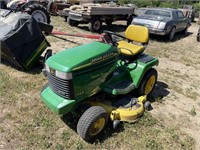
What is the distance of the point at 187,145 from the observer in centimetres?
361

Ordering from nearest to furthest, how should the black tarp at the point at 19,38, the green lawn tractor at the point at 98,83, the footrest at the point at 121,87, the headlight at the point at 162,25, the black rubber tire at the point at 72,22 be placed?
the green lawn tractor at the point at 98,83
the footrest at the point at 121,87
the black tarp at the point at 19,38
the headlight at the point at 162,25
the black rubber tire at the point at 72,22

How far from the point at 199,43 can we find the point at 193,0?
18.0 meters

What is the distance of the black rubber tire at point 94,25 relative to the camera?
10.4 m

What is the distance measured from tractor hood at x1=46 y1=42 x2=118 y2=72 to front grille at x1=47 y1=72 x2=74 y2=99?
0.16m

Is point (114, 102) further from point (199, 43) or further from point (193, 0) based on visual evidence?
point (193, 0)

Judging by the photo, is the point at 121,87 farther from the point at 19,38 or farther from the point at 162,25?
the point at 162,25

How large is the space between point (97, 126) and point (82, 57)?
1.01m

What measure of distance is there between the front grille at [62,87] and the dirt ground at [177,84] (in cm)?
177

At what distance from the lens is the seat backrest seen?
4.66m

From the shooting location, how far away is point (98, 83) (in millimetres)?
3623

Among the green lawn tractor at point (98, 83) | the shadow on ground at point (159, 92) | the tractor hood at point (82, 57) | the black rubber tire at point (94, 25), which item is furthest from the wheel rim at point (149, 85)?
the black rubber tire at point (94, 25)

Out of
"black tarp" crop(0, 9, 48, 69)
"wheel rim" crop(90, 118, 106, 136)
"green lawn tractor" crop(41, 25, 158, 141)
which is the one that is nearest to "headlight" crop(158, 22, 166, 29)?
"green lawn tractor" crop(41, 25, 158, 141)

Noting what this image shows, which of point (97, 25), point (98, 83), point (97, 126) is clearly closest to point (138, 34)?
point (98, 83)

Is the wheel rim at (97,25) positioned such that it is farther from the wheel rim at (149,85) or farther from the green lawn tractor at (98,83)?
the wheel rim at (149,85)
